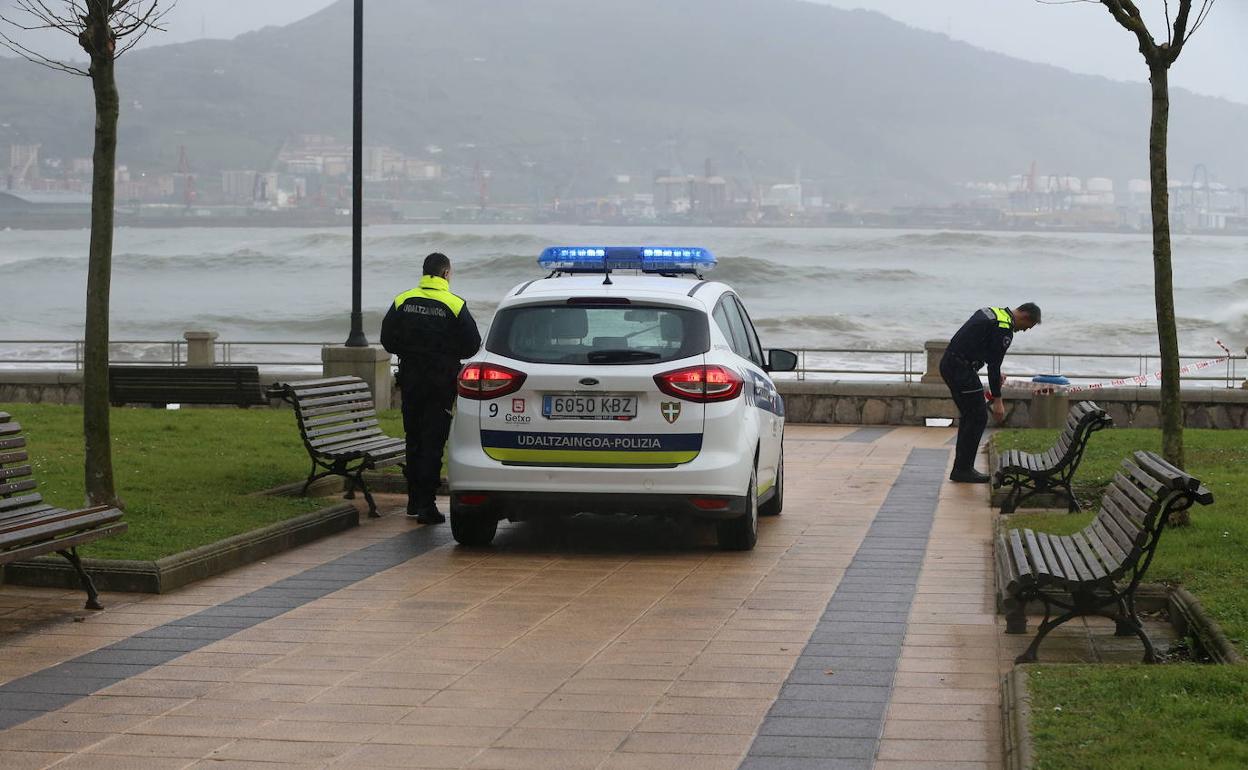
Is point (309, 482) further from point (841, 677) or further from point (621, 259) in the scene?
point (841, 677)

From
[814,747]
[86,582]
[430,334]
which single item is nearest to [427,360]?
[430,334]

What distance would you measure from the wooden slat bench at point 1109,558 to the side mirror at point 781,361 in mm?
3965

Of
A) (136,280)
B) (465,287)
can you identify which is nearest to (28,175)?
(136,280)

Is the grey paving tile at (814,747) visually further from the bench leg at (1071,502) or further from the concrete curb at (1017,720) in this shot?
the bench leg at (1071,502)

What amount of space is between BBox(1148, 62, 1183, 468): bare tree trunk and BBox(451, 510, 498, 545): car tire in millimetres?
4115

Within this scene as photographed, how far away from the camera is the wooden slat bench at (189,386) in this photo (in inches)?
880

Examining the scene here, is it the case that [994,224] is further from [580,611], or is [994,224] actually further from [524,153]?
[580,611]

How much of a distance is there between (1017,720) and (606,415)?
456cm

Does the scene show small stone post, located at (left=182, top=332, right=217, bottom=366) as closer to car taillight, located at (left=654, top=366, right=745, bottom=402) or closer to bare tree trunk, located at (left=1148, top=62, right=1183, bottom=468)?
car taillight, located at (left=654, top=366, right=745, bottom=402)

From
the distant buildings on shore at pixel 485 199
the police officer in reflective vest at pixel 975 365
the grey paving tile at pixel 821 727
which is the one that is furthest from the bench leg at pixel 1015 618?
Result: the distant buildings on shore at pixel 485 199

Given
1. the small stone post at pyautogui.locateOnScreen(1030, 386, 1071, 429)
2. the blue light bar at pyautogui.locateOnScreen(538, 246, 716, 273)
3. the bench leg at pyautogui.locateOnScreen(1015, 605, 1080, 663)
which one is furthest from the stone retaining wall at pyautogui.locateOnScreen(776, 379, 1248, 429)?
the bench leg at pyautogui.locateOnScreen(1015, 605, 1080, 663)

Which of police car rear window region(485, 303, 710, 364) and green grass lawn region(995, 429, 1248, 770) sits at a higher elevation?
police car rear window region(485, 303, 710, 364)

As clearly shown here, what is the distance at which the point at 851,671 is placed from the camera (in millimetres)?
7031

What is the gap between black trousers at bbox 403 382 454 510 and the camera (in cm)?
1146
